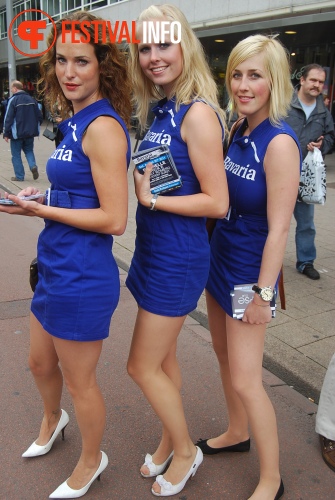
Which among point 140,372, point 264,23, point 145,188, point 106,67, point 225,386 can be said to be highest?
point 264,23

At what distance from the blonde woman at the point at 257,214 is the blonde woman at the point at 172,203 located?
126 millimetres

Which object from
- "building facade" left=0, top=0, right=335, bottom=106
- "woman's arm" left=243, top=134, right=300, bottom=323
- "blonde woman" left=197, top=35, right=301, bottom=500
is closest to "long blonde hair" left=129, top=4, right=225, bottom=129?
"blonde woman" left=197, top=35, right=301, bottom=500

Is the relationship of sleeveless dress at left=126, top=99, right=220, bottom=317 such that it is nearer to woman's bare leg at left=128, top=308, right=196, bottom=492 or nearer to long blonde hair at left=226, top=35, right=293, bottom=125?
woman's bare leg at left=128, top=308, right=196, bottom=492

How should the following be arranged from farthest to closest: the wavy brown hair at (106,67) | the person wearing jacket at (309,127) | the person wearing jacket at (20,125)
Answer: the person wearing jacket at (20,125), the person wearing jacket at (309,127), the wavy brown hair at (106,67)

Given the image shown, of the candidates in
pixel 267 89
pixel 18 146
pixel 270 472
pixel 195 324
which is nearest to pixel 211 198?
pixel 267 89

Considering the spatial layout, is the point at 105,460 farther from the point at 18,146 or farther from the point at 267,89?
the point at 18,146

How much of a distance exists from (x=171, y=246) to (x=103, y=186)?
36cm

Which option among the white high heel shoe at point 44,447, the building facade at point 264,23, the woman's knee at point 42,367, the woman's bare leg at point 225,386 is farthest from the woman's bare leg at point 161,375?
the building facade at point 264,23

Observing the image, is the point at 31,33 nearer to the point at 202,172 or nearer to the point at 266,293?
the point at 202,172

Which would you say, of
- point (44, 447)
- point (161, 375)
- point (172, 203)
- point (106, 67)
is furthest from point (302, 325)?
point (106, 67)

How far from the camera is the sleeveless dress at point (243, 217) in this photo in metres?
1.98

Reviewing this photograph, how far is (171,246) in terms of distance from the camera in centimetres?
200

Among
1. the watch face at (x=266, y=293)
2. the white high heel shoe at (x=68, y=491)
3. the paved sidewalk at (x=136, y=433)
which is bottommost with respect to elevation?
the paved sidewalk at (x=136, y=433)

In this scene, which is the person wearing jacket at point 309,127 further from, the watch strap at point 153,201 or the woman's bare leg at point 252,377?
the watch strap at point 153,201
